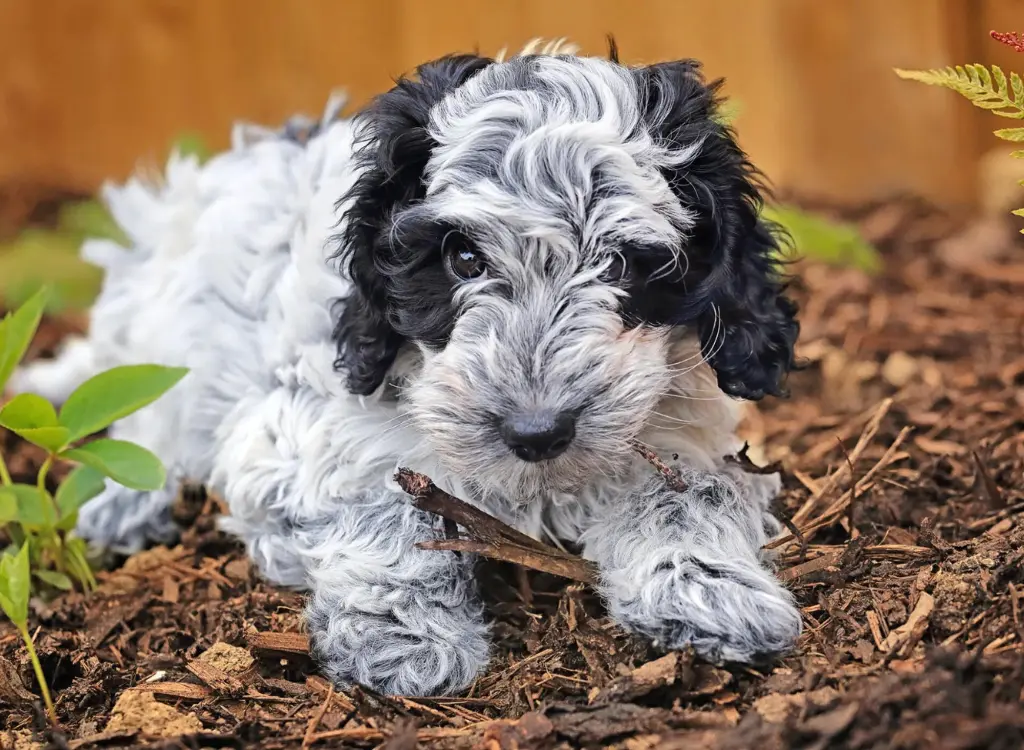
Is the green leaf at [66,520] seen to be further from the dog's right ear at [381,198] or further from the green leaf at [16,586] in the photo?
the dog's right ear at [381,198]

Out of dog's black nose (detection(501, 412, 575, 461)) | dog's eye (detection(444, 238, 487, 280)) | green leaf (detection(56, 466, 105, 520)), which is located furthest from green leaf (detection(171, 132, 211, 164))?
dog's black nose (detection(501, 412, 575, 461))

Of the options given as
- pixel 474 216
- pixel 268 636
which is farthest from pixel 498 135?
pixel 268 636

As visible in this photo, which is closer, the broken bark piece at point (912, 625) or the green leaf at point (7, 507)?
the broken bark piece at point (912, 625)

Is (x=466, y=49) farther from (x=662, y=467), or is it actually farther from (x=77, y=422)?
(x=662, y=467)

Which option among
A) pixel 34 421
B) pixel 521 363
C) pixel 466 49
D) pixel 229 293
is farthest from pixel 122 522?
pixel 466 49

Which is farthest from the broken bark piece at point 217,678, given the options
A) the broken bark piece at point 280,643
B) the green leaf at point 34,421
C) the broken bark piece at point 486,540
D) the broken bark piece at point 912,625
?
the broken bark piece at point 912,625

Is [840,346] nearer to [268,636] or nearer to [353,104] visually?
[268,636]

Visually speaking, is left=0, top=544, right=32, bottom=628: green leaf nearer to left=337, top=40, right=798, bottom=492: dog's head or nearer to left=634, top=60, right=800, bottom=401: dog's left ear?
left=337, top=40, right=798, bottom=492: dog's head
